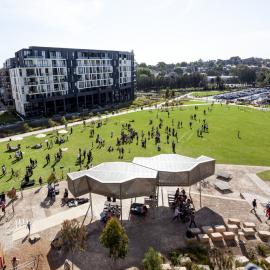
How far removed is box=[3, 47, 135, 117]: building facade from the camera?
76938 mm

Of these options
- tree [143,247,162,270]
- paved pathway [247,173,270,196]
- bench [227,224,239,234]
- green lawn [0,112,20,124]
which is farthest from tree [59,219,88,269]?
green lawn [0,112,20,124]

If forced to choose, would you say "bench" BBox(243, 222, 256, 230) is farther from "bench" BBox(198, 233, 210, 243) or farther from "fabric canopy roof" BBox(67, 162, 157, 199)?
"fabric canopy roof" BBox(67, 162, 157, 199)

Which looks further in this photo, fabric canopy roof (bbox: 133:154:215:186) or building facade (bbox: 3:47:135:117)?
building facade (bbox: 3:47:135:117)

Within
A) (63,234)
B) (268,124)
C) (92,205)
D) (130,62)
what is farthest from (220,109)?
(63,234)

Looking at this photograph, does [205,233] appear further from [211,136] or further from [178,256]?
[211,136]

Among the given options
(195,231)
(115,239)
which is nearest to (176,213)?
(195,231)

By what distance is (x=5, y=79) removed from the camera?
96.9 metres

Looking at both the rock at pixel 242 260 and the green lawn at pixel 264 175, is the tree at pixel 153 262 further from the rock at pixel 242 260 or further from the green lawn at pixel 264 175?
the green lawn at pixel 264 175

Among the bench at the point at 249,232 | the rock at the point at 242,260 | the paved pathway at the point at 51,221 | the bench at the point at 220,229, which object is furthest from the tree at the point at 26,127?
the rock at the point at 242,260

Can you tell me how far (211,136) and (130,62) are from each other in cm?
7180

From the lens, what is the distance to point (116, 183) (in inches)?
917

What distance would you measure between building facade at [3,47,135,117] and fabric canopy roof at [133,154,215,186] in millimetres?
58556

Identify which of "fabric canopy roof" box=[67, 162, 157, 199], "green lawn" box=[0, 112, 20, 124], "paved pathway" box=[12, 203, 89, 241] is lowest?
"green lawn" box=[0, 112, 20, 124]

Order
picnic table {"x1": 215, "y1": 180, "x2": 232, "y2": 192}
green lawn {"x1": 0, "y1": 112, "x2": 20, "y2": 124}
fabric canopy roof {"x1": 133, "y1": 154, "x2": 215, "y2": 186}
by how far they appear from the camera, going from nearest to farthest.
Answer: fabric canopy roof {"x1": 133, "y1": 154, "x2": 215, "y2": 186} → picnic table {"x1": 215, "y1": 180, "x2": 232, "y2": 192} → green lawn {"x1": 0, "y1": 112, "x2": 20, "y2": 124}
